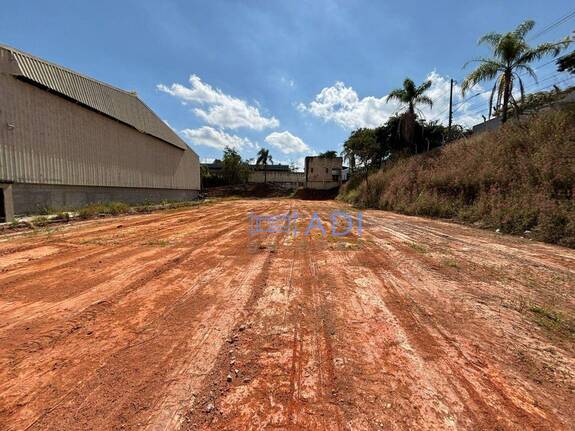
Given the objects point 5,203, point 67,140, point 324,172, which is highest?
point 324,172

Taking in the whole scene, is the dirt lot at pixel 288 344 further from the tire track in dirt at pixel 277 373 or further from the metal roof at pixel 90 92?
the metal roof at pixel 90 92

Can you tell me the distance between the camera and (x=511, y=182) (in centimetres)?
885

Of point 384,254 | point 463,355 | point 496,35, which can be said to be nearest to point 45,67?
point 384,254

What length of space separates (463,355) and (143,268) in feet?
14.5

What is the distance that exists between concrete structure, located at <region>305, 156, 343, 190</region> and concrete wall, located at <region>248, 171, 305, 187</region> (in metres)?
11.6

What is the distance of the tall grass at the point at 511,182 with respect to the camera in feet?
22.6

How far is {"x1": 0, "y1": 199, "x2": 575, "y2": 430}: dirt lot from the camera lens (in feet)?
5.13

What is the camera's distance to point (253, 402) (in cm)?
164

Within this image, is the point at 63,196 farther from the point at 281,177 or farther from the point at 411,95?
the point at 281,177

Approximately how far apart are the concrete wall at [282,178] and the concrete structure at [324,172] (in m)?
11.6

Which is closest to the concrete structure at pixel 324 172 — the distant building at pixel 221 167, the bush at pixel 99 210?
the distant building at pixel 221 167

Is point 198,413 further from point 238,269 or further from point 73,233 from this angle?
point 73,233

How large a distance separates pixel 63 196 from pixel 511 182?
1985cm

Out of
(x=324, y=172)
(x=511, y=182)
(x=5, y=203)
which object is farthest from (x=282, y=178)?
(x=511, y=182)
